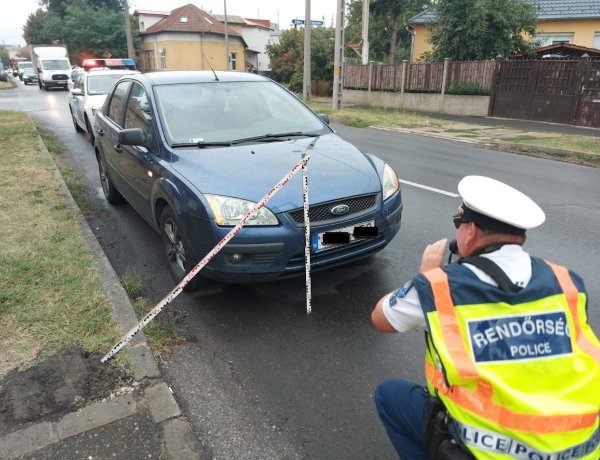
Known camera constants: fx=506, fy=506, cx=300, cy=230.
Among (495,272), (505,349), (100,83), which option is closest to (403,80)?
(100,83)

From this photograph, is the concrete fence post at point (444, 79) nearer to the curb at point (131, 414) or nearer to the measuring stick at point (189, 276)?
the measuring stick at point (189, 276)

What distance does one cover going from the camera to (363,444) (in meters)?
2.57

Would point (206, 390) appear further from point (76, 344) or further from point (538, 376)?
point (538, 376)

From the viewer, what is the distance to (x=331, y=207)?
368 cm

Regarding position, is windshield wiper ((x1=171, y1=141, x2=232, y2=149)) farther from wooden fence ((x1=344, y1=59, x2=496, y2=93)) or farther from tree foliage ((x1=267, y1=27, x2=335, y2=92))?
tree foliage ((x1=267, y1=27, x2=335, y2=92))

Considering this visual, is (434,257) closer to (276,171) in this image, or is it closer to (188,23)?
(276,171)

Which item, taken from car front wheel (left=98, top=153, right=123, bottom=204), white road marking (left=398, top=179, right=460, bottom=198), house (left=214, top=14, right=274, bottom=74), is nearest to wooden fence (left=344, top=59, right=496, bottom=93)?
white road marking (left=398, top=179, right=460, bottom=198)

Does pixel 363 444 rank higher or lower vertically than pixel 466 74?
lower

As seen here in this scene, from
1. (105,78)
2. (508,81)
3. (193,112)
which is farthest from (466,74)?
(193,112)

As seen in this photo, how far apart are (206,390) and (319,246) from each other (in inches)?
50.3

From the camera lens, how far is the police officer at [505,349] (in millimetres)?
1508

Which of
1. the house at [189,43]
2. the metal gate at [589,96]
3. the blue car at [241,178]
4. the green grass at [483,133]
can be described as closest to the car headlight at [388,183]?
the blue car at [241,178]

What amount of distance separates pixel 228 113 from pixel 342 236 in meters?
1.89

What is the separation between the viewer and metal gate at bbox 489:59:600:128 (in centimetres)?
1523
